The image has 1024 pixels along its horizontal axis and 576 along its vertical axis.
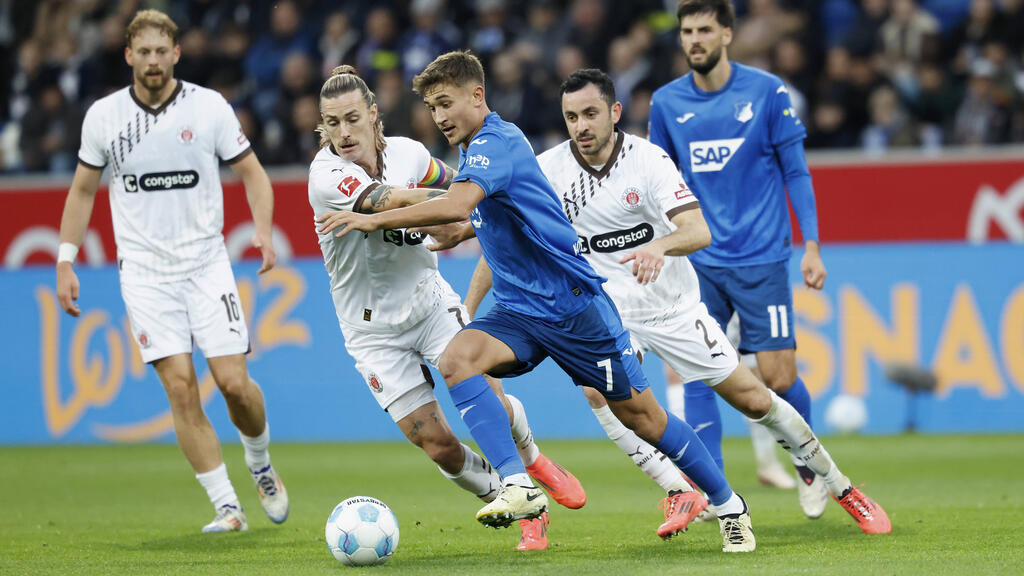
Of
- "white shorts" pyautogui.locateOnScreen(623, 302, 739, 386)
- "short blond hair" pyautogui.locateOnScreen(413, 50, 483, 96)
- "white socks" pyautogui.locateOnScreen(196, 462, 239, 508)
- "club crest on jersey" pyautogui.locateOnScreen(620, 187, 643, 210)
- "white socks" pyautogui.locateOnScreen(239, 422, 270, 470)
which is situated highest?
"short blond hair" pyautogui.locateOnScreen(413, 50, 483, 96)

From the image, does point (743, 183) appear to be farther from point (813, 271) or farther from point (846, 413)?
point (846, 413)

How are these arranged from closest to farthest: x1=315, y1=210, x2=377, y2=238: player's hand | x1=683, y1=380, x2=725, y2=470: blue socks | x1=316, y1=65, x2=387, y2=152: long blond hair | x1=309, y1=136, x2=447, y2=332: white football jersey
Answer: x1=315, y1=210, x2=377, y2=238: player's hand, x1=316, y1=65, x2=387, y2=152: long blond hair, x1=309, y1=136, x2=447, y2=332: white football jersey, x1=683, y1=380, x2=725, y2=470: blue socks

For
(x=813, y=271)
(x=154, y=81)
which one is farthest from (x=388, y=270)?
(x=813, y=271)

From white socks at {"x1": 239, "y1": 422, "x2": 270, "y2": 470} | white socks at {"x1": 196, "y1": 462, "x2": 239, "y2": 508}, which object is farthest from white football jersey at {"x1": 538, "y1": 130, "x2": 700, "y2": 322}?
white socks at {"x1": 196, "y1": 462, "x2": 239, "y2": 508}

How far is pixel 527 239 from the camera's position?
18.5 ft

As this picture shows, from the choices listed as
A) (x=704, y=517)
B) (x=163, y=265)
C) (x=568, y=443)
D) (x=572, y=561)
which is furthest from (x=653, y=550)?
Answer: (x=568, y=443)

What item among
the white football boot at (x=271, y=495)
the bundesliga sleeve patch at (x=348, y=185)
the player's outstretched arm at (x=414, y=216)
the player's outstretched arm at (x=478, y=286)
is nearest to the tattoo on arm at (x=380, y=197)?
the bundesliga sleeve patch at (x=348, y=185)

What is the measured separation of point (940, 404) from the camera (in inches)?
451

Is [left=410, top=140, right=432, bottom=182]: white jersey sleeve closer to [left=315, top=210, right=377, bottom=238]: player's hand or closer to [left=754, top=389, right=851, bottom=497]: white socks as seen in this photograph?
[left=315, top=210, right=377, bottom=238]: player's hand

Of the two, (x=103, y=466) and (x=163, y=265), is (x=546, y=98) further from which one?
(x=163, y=265)

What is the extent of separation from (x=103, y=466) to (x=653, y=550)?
20.5 ft

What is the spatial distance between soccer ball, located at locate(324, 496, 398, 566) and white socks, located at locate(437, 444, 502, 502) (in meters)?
0.67

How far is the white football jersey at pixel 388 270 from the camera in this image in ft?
20.7

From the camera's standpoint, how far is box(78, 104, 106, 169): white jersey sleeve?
703 cm
